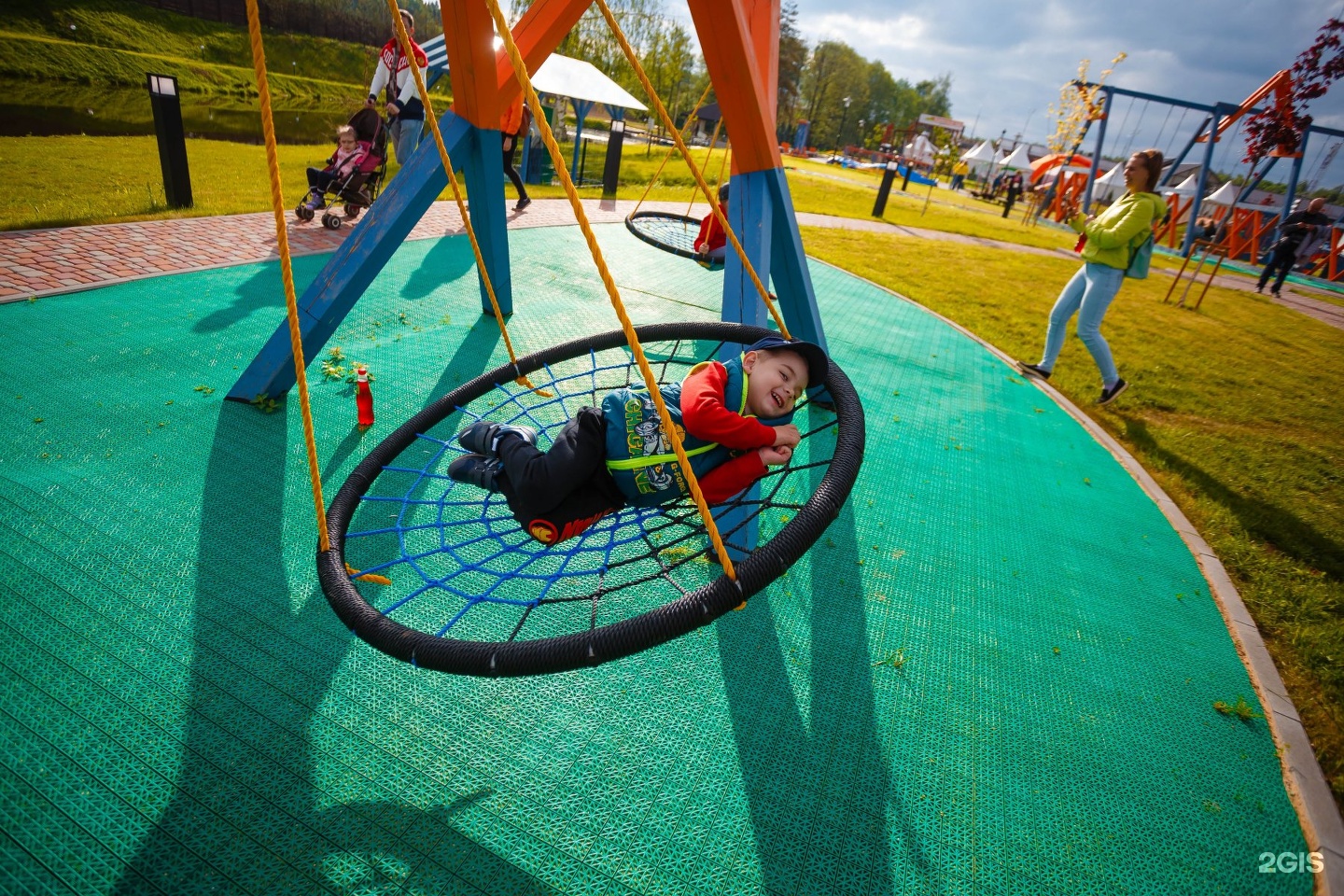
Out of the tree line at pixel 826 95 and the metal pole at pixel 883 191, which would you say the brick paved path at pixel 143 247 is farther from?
the tree line at pixel 826 95

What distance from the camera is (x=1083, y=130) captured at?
17.7 metres

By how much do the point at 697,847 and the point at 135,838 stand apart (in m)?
1.45

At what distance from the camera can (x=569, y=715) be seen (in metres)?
2.08

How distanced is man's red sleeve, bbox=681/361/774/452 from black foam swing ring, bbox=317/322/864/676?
174 millimetres

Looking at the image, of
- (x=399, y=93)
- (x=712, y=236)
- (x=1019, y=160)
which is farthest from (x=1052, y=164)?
(x=712, y=236)

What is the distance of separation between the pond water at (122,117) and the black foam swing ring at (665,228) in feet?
28.6

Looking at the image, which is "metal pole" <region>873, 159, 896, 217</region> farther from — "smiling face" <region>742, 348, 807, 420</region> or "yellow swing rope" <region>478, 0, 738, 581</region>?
"yellow swing rope" <region>478, 0, 738, 581</region>

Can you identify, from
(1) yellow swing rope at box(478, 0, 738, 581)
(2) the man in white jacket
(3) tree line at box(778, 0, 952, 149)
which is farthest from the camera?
(3) tree line at box(778, 0, 952, 149)

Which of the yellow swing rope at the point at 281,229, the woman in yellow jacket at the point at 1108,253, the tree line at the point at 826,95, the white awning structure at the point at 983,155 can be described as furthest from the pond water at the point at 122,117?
the tree line at the point at 826,95

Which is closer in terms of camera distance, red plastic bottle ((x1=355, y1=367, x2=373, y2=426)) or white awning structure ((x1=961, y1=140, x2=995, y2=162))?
red plastic bottle ((x1=355, y1=367, x2=373, y2=426))

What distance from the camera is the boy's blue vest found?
207 cm

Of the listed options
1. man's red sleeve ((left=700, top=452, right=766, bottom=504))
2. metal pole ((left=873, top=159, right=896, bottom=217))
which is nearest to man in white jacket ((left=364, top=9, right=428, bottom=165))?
man's red sleeve ((left=700, top=452, right=766, bottom=504))

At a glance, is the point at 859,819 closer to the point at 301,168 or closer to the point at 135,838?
the point at 135,838

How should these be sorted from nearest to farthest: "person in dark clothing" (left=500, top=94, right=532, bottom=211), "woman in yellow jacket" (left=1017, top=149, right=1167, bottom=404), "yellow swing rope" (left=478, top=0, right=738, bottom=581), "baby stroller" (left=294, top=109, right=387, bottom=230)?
"yellow swing rope" (left=478, top=0, right=738, bottom=581)
"woman in yellow jacket" (left=1017, top=149, right=1167, bottom=404)
"baby stroller" (left=294, top=109, right=387, bottom=230)
"person in dark clothing" (left=500, top=94, right=532, bottom=211)
